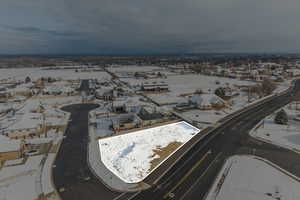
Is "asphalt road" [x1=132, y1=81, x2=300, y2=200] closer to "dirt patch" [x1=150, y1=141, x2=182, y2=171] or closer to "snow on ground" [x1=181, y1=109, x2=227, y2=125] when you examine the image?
"dirt patch" [x1=150, y1=141, x2=182, y2=171]

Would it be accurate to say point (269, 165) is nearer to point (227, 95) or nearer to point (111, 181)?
point (111, 181)

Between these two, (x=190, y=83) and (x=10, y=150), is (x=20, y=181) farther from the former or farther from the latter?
(x=190, y=83)

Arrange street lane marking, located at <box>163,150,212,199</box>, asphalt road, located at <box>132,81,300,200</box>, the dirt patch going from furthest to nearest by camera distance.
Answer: the dirt patch < asphalt road, located at <box>132,81,300,200</box> < street lane marking, located at <box>163,150,212,199</box>

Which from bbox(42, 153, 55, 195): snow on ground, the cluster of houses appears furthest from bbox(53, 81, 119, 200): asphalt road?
the cluster of houses

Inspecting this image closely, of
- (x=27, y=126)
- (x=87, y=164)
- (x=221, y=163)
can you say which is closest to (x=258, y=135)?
(x=221, y=163)

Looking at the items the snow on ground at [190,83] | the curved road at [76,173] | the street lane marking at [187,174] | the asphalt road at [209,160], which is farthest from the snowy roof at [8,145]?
the snow on ground at [190,83]

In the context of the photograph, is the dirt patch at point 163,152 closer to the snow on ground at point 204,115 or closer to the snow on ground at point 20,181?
the snow on ground at point 204,115

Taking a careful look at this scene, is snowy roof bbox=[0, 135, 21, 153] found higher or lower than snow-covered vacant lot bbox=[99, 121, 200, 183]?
higher

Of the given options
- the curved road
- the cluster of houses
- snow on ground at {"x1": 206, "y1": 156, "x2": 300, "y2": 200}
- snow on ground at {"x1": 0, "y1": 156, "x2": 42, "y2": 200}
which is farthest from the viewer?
the cluster of houses

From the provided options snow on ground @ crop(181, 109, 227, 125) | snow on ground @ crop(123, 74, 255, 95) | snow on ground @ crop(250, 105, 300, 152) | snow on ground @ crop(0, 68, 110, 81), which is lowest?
snow on ground @ crop(250, 105, 300, 152)
